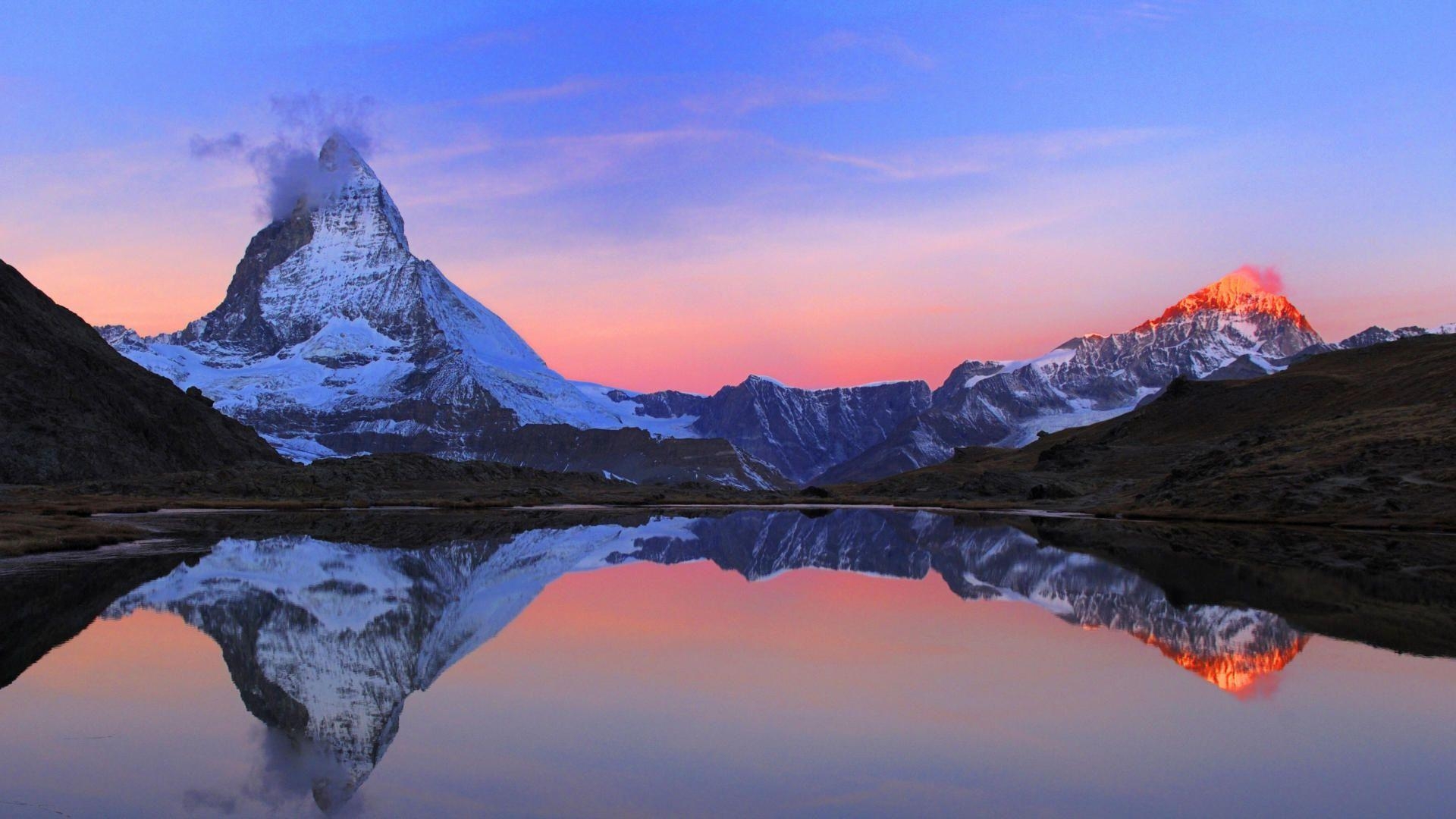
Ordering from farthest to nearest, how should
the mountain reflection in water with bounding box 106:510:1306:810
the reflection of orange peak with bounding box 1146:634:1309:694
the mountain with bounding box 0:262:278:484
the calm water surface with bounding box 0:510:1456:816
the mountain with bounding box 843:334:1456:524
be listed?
1. the mountain with bounding box 0:262:278:484
2. the mountain with bounding box 843:334:1456:524
3. the reflection of orange peak with bounding box 1146:634:1309:694
4. the mountain reflection in water with bounding box 106:510:1306:810
5. the calm water surface with bounding box 0:510:1456:816

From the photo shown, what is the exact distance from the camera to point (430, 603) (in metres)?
32.6

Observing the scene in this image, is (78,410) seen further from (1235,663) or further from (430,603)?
(1235,663)

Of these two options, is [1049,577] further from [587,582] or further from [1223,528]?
[1223,528]

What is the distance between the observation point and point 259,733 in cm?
1642

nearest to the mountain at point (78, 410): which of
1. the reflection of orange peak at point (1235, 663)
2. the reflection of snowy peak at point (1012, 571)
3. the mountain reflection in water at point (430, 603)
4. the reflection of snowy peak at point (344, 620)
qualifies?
the mountain reflection in water at point (430, 603)

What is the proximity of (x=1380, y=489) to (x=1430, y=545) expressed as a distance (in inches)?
814

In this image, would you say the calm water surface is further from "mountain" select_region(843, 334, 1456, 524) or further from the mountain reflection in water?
"mountain" select_region(843, 334, 1456, 524)

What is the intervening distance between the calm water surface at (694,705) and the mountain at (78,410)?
113m

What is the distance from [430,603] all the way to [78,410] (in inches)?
5368

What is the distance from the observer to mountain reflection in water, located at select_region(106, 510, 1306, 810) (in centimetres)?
1875

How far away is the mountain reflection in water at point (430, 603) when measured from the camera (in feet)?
61.5

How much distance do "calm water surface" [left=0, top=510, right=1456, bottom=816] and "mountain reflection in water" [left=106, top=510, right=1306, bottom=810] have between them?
154mm

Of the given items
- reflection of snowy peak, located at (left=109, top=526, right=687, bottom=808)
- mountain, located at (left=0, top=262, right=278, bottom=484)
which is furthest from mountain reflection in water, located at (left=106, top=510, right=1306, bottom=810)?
mountain, located at (left=0, top=262, right=278, bottom=484)

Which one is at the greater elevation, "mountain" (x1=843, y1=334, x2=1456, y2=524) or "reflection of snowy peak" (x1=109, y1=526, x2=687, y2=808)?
"mountain" (x1=843, y1=334, x2=1456, y2=524)
